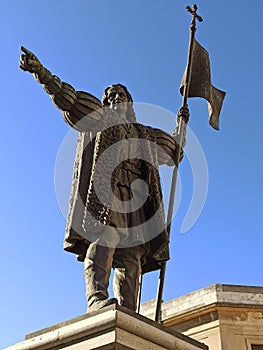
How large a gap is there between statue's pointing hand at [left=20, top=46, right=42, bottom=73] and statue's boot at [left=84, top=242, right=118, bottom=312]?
6.08 feet

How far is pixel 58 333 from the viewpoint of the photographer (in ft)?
14.8

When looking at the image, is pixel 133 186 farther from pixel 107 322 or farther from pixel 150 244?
pixel 107 322

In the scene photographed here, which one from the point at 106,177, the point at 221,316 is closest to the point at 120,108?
the point at 106,177

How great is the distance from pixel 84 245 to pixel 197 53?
12.5 ft

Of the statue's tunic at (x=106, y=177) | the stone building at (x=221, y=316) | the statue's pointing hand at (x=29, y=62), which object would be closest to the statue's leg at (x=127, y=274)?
the statue's tunic at (x=106, y=177)

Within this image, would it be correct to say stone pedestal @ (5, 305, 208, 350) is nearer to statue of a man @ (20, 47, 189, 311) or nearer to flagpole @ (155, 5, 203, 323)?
statue of a man @ (20, 47, 189, 311)

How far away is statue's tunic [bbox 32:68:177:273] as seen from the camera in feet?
18.1

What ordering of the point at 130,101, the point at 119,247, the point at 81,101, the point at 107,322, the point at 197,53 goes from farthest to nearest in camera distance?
the point at 197,53 < the point at 130,101 < the point at 81,101 < the point at 119,247 < the point at 107,322

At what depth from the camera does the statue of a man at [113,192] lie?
17.7 ft

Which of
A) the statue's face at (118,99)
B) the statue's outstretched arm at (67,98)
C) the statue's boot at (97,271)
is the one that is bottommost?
the statue's boot at (97,271)

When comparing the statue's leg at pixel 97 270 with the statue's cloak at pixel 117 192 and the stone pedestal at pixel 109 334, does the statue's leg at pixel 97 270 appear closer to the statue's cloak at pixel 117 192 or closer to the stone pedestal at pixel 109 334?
the statue's cloak at pixel 117 192

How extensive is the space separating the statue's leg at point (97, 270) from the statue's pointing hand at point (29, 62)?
1840mm

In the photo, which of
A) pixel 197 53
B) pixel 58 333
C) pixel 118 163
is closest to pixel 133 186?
pixel 118 163

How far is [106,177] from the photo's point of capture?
5.68 m
